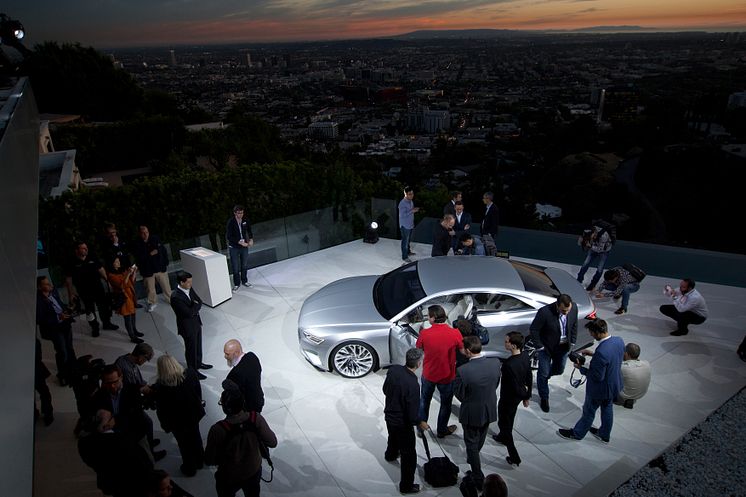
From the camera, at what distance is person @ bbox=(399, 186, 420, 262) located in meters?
9.71

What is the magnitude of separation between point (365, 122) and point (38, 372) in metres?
48.1

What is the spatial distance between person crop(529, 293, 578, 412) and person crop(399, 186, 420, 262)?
183 inches

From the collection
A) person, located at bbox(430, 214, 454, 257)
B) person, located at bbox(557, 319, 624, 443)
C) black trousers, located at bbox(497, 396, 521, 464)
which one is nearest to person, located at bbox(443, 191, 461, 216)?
person, located at bbox(430, 214, 454, 257)

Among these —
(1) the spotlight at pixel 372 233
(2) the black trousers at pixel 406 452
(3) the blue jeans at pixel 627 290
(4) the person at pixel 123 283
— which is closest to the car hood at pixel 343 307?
(2) the black trousers at pixel 406 452

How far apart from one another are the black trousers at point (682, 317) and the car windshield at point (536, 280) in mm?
2212

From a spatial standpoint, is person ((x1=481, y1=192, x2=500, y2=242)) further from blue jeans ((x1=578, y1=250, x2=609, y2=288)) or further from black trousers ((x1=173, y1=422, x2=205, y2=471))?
black trousers ((x1=173, y1=422, x2=205, y2=471))

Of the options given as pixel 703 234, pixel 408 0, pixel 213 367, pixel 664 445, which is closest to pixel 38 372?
pixel 213 367

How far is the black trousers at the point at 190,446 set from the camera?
4.56m

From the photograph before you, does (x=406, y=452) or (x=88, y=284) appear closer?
(x=406, y=452)

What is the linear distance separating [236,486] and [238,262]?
18.7 ft

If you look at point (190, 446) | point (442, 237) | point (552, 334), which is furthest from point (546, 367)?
point (190, 446)

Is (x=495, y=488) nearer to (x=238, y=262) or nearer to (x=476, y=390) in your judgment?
(x=476, y=390)

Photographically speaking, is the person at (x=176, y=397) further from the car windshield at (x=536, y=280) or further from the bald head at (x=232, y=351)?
the car windshield at (x=536, y=280)

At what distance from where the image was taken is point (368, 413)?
577 cm
